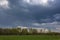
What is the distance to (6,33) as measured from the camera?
124 metres

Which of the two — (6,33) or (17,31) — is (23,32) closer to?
(17,31)

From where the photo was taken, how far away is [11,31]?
410ft

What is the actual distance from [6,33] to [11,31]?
3974 millimetres

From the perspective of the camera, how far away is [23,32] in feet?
411

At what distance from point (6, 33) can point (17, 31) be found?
8.24 metres

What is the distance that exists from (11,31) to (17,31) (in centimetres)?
447

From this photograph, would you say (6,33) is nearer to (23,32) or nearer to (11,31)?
(11,31)

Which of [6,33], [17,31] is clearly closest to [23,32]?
[17,31]

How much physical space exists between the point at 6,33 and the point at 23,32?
12.6m

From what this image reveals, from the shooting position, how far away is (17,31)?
410ft

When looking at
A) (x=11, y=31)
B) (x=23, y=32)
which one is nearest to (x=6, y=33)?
(x=11, y=31)
